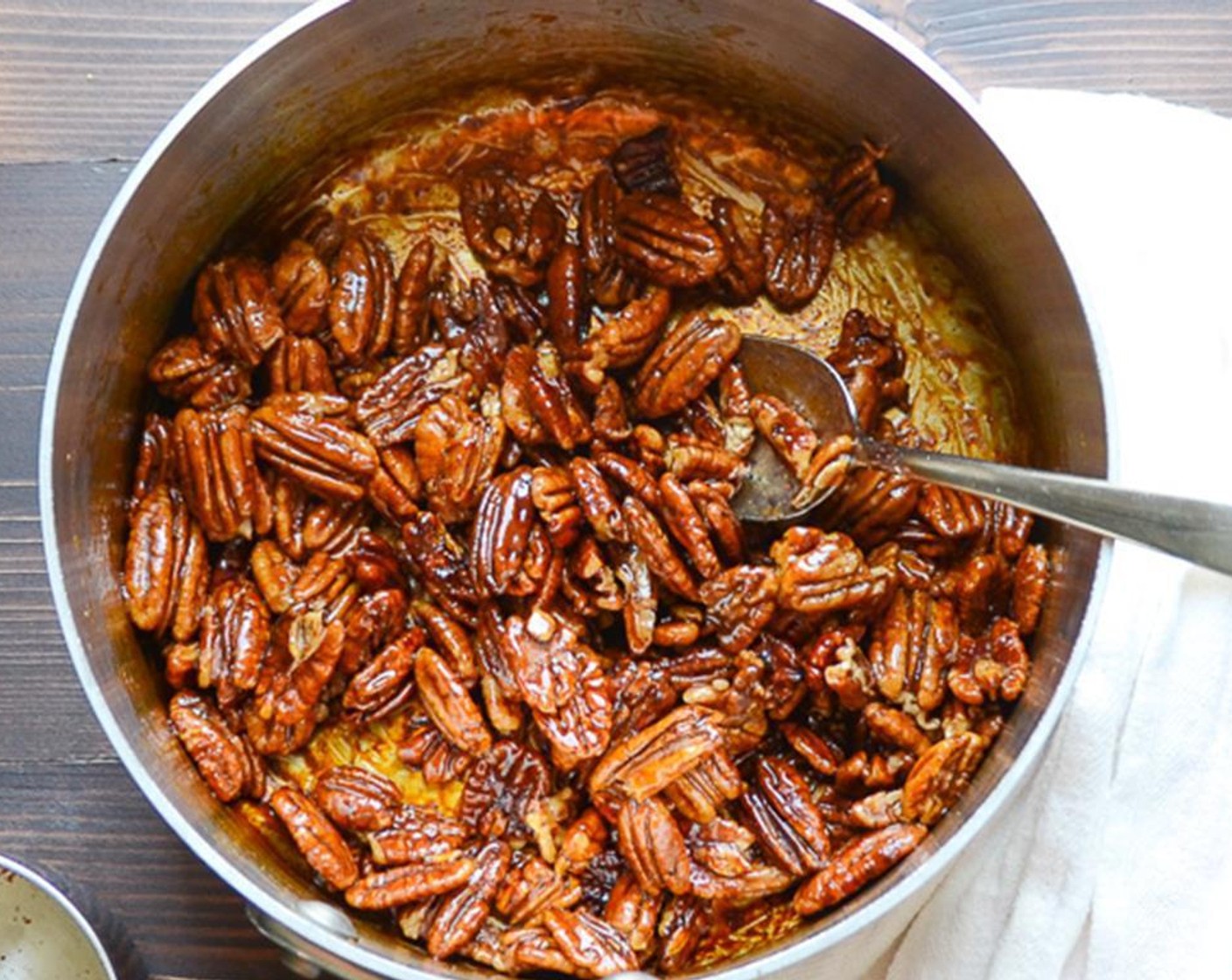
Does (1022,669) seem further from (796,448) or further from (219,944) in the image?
(219,944)

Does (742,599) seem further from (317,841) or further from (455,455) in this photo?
(317,841)

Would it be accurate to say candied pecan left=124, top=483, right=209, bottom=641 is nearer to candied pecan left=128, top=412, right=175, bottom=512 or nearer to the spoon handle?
candied pecan left=128, top=412, right=175, bottom=512

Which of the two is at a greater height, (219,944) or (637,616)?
(637,616)

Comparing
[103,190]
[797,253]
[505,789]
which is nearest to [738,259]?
[797,253]

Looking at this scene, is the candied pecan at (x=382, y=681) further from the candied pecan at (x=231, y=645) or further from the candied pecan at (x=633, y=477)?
the candied pecan at (x=633, y=477)

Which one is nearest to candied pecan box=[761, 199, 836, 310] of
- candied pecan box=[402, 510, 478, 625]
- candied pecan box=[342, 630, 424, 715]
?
candied pecan box=[402, 510, 478, 625]

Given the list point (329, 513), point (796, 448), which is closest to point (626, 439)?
point (796, 448)
